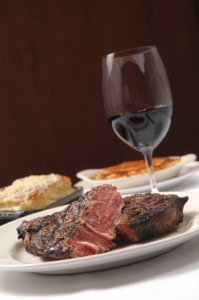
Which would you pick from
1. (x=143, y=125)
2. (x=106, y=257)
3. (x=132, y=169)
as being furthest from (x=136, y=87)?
(x=106, y=257)

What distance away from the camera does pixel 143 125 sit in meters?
1.33

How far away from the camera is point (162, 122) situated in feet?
4.43

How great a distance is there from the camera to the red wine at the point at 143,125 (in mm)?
1302

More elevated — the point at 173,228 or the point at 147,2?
the point at 147,2

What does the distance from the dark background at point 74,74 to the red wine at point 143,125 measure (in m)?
2.82

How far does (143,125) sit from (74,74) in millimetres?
2894

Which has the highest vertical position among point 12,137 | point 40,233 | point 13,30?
point 13,30

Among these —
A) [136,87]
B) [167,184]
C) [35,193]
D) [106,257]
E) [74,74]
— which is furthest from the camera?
[74,74]

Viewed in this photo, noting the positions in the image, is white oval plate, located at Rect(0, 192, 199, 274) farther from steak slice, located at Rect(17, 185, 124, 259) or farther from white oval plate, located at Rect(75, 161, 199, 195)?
white oval plate, located at Rect(75, 161, 199, 195)

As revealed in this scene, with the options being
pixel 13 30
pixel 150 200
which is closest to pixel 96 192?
pixel 150 200

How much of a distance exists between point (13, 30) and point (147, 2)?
956mm

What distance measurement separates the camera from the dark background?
407 cm

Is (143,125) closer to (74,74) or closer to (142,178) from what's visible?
(142,178)

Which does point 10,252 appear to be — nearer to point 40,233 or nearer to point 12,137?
point 40,233
